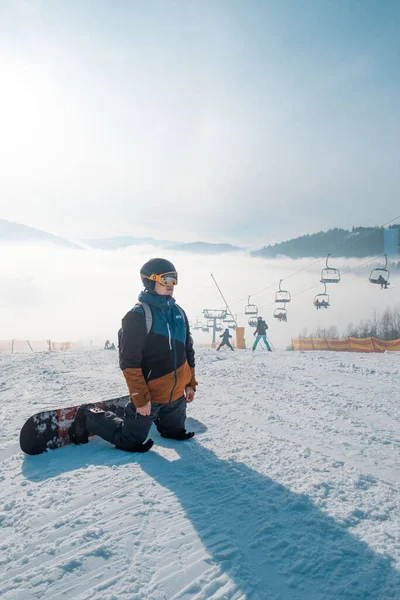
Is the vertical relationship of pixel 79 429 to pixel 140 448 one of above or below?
above

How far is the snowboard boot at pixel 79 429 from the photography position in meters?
3.44

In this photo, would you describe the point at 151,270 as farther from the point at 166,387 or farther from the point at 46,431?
the point at 46,431

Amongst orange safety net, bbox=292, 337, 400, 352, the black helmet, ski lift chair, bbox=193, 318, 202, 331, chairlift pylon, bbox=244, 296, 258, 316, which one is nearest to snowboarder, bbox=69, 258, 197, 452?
the black helmet

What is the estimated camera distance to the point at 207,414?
4637 mm

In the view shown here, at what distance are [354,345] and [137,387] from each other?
103 ft

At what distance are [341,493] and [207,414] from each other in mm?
2340

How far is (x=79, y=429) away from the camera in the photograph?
3463mm

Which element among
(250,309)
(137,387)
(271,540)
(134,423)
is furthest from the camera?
(250,309)

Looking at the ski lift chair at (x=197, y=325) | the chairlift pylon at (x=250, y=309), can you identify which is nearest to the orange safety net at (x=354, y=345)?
the chairlift pylon at (x=250, y=309)

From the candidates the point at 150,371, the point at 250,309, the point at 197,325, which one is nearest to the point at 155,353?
the point at 150,371

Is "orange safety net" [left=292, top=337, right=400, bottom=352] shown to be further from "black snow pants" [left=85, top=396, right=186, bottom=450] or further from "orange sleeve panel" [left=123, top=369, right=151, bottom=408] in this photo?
"orange sleeve panel" [left=123, top=369, right=151, bottom=408]

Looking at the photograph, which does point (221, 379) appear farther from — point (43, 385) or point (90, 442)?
point (90, 442)

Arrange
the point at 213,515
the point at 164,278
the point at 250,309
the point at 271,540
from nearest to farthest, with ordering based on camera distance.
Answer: the point at 271,540
the point at 213,515
the point at 164,278
the point at 250,309

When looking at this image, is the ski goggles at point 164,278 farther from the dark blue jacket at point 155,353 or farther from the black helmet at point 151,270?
the dark blue jacket at point 155,353
